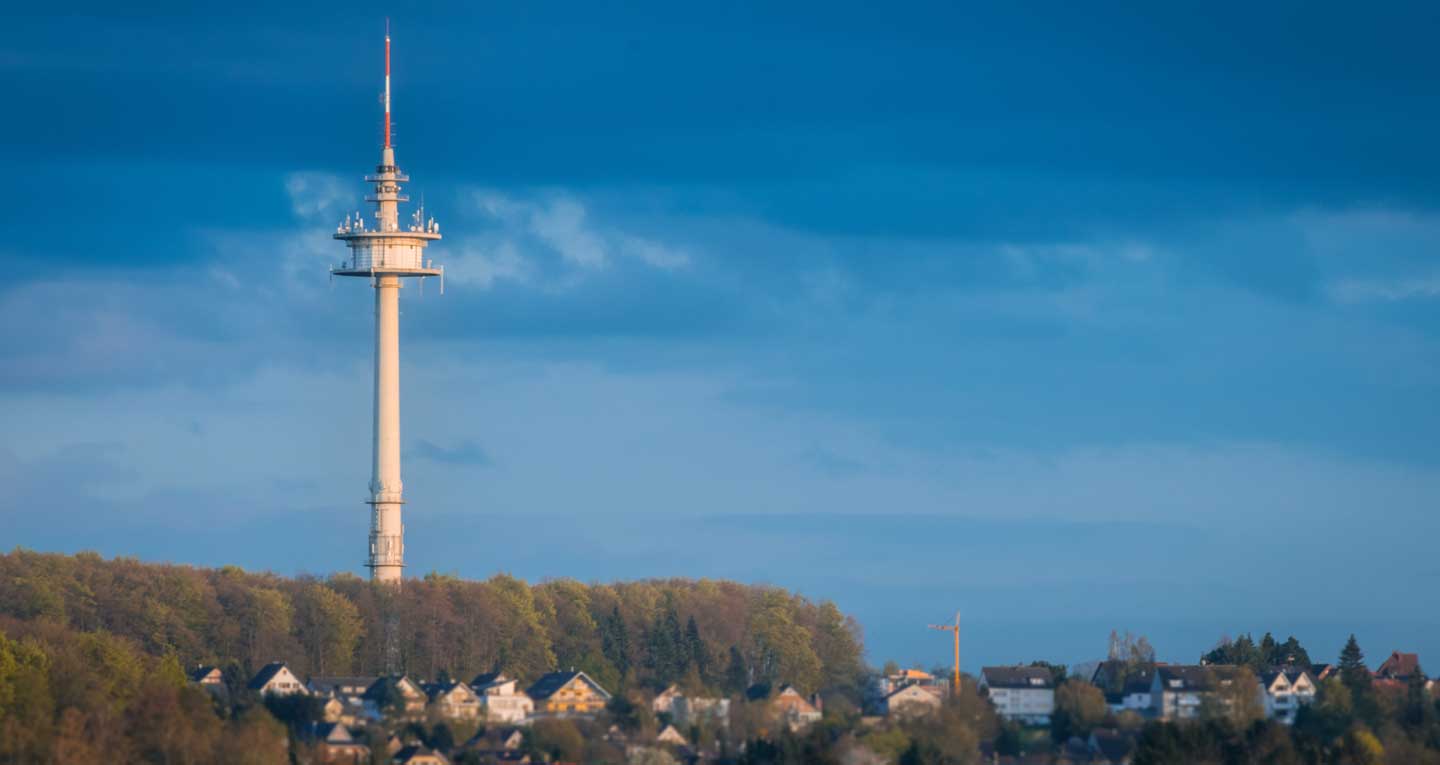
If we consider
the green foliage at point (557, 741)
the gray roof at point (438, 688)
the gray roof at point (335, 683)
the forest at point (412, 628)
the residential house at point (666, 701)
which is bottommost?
the green foliage at point (557, 741)

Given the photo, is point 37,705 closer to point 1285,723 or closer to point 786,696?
point 786,696

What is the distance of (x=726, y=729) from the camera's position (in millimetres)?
90312

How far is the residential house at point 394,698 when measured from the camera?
93.5 meters

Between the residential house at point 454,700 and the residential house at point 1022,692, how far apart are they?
1740cm

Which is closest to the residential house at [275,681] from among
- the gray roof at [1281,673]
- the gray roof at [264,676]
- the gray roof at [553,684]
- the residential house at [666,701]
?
the gray roof at [264,676]

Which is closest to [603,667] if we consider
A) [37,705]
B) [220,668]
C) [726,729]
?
[220,668]

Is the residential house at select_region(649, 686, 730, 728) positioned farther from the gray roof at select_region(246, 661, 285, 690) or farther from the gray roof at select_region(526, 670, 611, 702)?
the gray roof at select_region(246, 661, 285, 690)

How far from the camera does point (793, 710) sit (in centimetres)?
9719

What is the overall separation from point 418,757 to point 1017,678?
31.5m

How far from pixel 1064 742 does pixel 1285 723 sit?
836cm

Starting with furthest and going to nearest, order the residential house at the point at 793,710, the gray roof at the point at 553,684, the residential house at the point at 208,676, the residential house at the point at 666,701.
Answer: the residential house at the point at 208,676
the gray roof at the point at 553,684
the residential house at the point at 666,701
the residential house at the point at 793,710

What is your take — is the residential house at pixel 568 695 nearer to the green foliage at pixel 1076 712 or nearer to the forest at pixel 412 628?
the forest at pixel 412 628

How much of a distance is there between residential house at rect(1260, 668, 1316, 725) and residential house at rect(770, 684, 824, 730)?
601 inches

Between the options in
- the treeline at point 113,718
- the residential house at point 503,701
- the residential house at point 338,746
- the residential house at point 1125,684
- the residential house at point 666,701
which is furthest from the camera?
the residential house at point 1125,684
